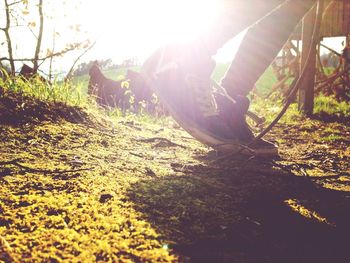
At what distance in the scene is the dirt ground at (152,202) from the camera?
0.97 meters

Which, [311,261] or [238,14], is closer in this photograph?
[311,261]

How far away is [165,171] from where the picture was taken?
1.79m

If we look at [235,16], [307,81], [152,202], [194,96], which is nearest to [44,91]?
[194,96]

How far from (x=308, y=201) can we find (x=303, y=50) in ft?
14.4

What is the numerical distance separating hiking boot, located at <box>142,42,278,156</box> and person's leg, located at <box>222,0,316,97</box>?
166 mm

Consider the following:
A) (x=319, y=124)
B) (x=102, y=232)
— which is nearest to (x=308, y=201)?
(x=102, y=232)

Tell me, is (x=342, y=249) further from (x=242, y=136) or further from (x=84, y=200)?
(x=242, y=136)

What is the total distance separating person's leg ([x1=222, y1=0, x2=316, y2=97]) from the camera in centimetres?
202

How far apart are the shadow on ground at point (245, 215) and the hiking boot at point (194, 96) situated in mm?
318

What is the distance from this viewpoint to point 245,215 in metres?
1.25

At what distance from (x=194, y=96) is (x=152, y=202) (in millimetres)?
931

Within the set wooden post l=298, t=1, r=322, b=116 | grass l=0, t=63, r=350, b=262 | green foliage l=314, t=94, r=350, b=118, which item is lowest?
grass l=0, t=63, r=350, b=262

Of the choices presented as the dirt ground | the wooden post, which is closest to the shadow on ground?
the dirt ground

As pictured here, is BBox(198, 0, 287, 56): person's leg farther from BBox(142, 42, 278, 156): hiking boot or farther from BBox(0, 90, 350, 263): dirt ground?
BBox(0, 90, 350, 263): dirt ground
